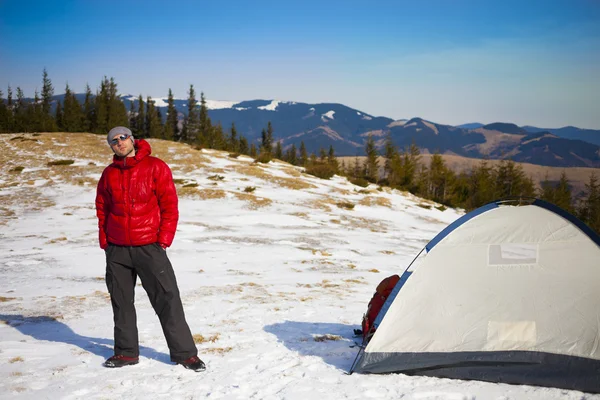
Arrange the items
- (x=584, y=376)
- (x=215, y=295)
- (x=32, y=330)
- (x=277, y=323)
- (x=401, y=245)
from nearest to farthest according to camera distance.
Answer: (x=584, y=376) < (x=32, y=330) < (x=277, y=323) < (x=215, y=295) < (x=401, y=245)

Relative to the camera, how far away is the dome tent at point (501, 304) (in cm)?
447

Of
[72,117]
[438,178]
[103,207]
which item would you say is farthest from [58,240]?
[72,117]

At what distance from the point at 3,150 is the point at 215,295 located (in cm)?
3597

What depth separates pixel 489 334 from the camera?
15.3 ft

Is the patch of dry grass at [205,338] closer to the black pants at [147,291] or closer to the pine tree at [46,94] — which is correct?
the black pants at [147,291]

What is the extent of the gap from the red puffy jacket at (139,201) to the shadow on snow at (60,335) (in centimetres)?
155

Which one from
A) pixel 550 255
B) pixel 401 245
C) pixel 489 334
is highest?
pixel 550 255

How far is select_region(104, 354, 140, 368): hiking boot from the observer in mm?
4602

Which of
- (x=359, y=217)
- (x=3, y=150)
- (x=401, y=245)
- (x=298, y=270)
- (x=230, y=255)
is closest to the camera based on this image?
(x=298, y=270)

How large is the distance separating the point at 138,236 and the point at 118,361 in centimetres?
149

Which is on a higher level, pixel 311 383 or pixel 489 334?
pixel 489 334

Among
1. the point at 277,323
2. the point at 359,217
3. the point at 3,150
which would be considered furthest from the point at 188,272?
the point at 3,150

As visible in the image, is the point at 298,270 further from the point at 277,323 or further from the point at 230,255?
the point at 277,323

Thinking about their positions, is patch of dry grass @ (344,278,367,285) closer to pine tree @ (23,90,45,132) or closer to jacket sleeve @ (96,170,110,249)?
jacket sleeve @ (96,170,110,249)
